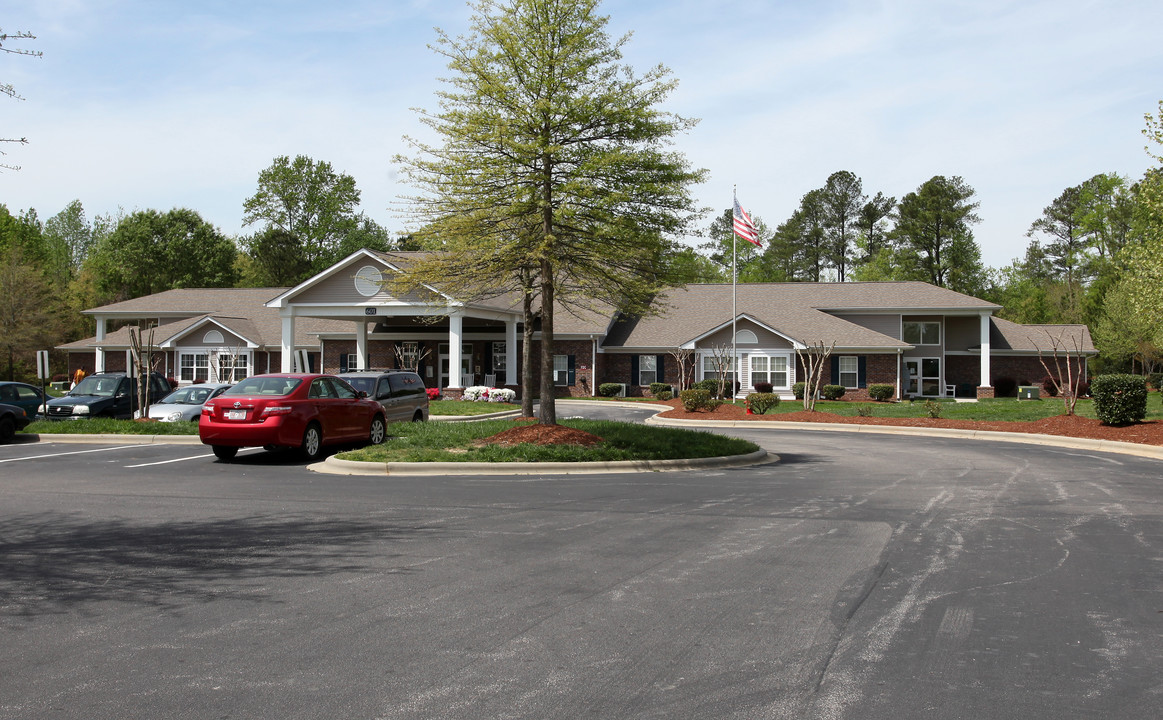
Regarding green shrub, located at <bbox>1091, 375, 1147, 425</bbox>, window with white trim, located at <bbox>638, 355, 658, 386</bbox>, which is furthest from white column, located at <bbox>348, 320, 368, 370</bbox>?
green shrub, located at <bbox>1091, 375, 1147, 425</bbox>

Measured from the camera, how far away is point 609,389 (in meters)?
43.8

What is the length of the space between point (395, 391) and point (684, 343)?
77.7 feet

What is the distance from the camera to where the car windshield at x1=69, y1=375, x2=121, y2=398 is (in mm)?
25219

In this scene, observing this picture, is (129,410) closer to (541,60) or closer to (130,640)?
(541,60)

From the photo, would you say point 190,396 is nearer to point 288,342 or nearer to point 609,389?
point 288,342

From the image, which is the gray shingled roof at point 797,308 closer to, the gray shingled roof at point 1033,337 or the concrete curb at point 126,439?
the gray shingled roof at point 1033,337

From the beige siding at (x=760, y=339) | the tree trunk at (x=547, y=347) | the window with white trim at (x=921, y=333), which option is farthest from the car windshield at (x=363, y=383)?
the window with white trim at (x=921, y=333)

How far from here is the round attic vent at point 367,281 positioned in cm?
3769

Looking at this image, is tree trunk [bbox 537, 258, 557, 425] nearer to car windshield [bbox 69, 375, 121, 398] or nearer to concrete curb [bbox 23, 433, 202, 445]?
concrete curb [bbox 23, 433, 202, 445]

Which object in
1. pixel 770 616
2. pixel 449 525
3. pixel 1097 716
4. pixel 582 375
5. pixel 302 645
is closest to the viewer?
pixel 1097 716

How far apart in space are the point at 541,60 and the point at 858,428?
52.2 feet

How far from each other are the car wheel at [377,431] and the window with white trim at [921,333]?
37.0 m

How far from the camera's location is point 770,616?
6234 millimetres

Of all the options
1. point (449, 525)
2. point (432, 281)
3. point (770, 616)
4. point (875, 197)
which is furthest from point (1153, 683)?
point (875, 197)
